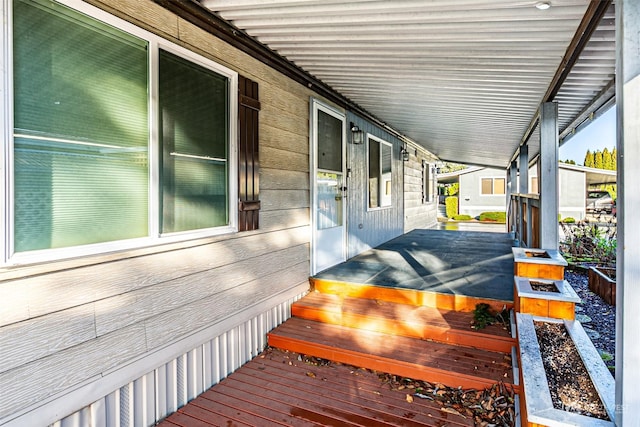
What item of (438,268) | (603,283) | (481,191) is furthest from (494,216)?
(438,268)

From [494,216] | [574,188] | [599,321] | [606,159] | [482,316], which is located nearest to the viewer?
[482,316]

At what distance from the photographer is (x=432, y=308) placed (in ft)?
12.2

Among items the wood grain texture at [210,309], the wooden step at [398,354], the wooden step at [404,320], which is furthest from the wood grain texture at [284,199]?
the wooden step at [398,354]

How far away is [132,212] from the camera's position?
2.24 meters

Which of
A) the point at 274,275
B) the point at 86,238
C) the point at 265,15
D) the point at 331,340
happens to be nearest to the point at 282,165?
the point at 274,275

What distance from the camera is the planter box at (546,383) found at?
158 centimetres

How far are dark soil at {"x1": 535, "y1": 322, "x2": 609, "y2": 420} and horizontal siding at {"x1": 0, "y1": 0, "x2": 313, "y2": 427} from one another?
225 centimetres

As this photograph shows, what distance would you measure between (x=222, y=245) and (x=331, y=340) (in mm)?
1320

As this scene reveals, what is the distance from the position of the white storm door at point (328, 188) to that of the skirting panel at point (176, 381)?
1.31 metres

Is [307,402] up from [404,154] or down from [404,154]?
down

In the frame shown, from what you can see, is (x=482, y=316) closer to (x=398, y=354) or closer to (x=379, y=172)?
(x=398, y=354)

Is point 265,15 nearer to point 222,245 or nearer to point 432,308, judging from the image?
point 222,245

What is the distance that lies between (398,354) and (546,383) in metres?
1.30

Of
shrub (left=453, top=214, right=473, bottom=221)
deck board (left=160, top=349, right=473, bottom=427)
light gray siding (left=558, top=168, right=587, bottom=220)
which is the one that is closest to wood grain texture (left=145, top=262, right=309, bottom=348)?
deck board (left=160, top=349, right=473, bottom=427)
